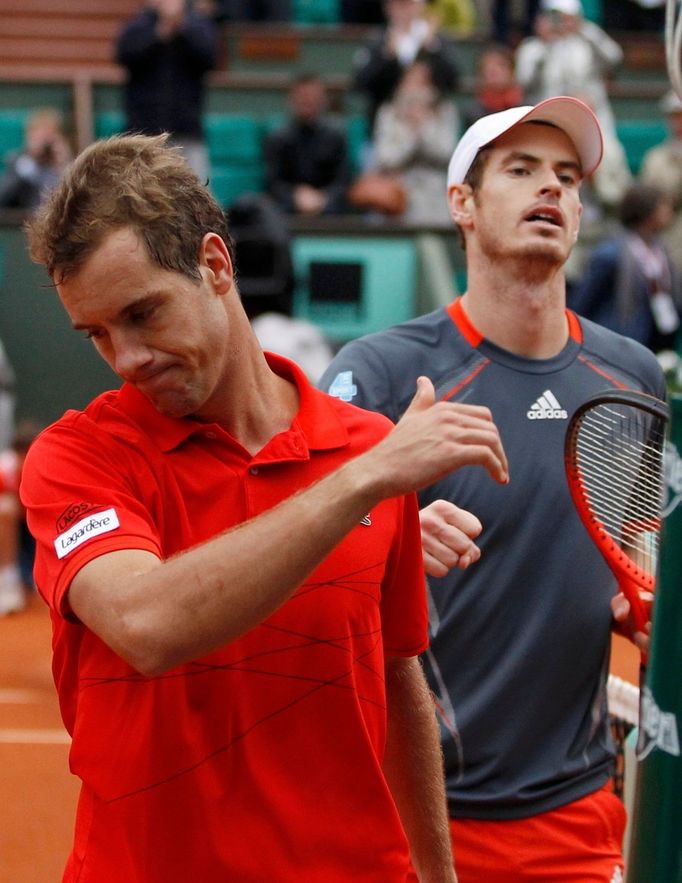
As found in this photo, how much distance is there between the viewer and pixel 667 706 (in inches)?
69.3

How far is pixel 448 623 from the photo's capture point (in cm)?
330

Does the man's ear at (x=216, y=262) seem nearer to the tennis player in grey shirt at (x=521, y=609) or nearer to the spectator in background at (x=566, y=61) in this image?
the tennis player in grey shirt at (x=521, y=609)

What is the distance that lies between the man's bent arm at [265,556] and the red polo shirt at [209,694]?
0.54 feet

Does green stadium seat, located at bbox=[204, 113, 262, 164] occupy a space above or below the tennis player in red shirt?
below

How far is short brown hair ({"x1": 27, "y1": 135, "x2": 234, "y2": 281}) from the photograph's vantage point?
222cm

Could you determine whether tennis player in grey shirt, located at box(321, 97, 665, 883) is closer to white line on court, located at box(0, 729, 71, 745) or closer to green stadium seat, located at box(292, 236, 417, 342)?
white line on court, located at box(0, 729, 71, 745)

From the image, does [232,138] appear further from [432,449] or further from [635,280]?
[432,449]

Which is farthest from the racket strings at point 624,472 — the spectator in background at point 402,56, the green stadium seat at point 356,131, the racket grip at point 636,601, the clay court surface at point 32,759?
the green stadium seat at point 356,131

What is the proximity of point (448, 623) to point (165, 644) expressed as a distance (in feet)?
4.66

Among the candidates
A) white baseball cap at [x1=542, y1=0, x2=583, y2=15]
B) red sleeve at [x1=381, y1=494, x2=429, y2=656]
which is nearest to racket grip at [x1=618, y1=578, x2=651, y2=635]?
red sleeve at [x1=381, y1=494, x2=429, y2=656]

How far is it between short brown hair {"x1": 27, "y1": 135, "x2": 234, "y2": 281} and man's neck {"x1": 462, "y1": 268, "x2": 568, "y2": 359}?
1279mm

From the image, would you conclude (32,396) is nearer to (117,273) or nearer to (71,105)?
(71,105)

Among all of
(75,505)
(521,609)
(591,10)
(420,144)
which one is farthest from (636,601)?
(591,10)

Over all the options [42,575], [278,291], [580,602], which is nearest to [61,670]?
[42,575]
